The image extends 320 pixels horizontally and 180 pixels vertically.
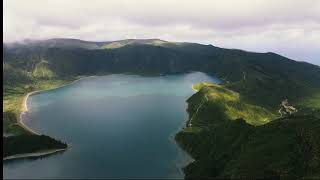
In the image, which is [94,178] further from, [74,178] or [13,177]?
[13,177]

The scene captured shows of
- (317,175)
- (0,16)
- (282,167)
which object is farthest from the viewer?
(282,167)

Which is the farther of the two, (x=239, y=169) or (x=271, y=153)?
(x=271, y=153)

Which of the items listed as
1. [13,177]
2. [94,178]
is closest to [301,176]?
[94,178]

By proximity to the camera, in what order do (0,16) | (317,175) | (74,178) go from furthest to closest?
1. (74,178)
2. (317,175)
3. (0,16)

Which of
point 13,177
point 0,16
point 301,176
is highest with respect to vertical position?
point 0,16

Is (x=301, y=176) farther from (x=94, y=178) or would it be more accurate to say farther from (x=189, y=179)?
(x=94, y=178)

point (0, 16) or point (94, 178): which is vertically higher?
point (0, 16)

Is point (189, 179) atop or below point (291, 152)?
below

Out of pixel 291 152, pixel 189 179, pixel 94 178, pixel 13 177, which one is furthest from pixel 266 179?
pixel 13 177

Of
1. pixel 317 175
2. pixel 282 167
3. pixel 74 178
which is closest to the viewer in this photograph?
pixel 317 175
